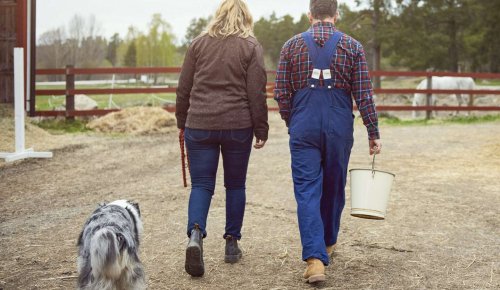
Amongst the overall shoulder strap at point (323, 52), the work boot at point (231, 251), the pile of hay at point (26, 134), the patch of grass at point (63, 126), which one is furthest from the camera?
the patch of grass at point (63, 126)

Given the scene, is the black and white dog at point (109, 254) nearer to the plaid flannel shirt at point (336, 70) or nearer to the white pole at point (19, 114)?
the plaid flannel shirt at point (336, 70)

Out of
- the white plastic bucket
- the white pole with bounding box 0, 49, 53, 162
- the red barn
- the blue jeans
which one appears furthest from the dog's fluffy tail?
the red barn

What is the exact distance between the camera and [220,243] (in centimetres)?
488

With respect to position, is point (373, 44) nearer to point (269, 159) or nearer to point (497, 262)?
point (269, 159)

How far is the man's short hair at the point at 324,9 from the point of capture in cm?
393

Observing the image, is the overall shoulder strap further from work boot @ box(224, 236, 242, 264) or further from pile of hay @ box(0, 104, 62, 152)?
pile of hay @ box(0, 104, 62, 152)

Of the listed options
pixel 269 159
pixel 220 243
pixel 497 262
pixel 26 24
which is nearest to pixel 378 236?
pixel 497 262

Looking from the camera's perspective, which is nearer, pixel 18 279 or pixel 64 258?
pixel 18 279

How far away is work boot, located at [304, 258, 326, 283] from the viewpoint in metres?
3.73

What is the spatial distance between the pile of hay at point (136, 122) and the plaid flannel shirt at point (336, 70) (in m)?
8.76

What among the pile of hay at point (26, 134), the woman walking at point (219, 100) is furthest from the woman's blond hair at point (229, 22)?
the pile of hay at point (26, 134)

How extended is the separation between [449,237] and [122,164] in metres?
5.05

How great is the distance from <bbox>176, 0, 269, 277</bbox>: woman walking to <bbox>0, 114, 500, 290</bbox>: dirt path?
576 millimetres

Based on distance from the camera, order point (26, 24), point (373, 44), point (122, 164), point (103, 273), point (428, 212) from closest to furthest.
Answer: point (103, 273) → point (428, 212) → point (122, 164) → point (26, 24) → point (373, 44)
